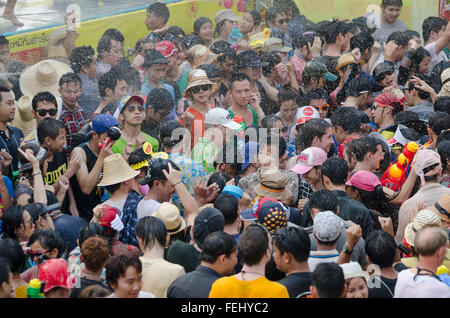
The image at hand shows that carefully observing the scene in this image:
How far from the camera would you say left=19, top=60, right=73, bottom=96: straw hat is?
772 cm

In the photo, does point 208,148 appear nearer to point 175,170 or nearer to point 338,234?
point 175,170

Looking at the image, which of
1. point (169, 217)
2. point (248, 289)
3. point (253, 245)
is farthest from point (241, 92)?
point (248, 289)

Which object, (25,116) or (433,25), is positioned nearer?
(25,116)

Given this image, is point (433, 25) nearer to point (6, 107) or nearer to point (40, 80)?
point (40, 80)

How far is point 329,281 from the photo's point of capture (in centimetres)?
→ 358

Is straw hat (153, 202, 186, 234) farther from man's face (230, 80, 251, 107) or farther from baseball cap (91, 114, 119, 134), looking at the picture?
man's face (230, 80, 251, 107)

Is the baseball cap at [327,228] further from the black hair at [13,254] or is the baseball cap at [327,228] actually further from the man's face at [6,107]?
the man's face at [6,107]

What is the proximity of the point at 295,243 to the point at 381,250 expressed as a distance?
59 cm

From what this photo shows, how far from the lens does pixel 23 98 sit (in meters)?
7.16

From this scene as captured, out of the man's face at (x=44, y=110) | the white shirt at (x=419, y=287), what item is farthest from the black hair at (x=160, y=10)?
the white shirt at (x=419, y=287)

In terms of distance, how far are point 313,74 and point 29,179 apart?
13.6ft

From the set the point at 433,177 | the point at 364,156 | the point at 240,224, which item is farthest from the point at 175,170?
the point at 433,177

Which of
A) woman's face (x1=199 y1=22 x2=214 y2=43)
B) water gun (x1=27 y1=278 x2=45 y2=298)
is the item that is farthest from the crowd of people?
woman's face (x1=199 y1=22 x2=214 y2=43)

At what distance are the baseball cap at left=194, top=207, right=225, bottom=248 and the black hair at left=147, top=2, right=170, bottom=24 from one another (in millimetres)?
6699
